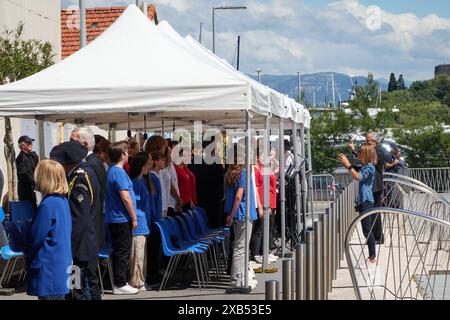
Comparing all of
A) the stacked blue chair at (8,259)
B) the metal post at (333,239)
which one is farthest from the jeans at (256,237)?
the stacked blue chair at (8,259)

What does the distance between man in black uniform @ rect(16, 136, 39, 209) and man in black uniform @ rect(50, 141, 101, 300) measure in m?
7.70

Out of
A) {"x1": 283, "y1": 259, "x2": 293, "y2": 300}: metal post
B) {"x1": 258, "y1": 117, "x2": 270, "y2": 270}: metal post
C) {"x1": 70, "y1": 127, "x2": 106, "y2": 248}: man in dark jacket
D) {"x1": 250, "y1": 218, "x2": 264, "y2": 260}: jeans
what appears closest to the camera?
{"x1": 283, "y1": 259, "x2": 293, "y2": 300}: metal post

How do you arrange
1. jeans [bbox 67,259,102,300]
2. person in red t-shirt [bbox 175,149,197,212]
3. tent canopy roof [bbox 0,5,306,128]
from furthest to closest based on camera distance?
person in red t-shirt [bbox 175,149,197,212] → tent canopy roof [bbox 0,5,306,128] → jeans [bbox 67,259,102,300]

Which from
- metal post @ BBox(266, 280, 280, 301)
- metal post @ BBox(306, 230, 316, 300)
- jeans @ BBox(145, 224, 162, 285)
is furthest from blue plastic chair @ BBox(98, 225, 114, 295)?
metal post @ BBox(266, 280, 280, 301)

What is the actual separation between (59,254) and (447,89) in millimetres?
161014

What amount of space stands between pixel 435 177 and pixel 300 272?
30797 millimetres

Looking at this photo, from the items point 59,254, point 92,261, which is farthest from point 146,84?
point 59,254

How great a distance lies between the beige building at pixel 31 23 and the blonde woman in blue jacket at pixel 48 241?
1420 cm

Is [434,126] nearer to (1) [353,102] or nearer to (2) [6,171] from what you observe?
(1) [353,102]

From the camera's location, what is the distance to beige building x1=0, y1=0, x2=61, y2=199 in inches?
871

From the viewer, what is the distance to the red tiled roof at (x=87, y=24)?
35.8m

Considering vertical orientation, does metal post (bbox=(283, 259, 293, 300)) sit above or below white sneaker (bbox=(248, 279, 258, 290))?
above

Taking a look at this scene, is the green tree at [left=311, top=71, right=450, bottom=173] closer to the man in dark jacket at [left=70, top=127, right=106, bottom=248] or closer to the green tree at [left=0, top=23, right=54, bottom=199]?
the green tree at [left=0, top=23, right=54, bottom=199]

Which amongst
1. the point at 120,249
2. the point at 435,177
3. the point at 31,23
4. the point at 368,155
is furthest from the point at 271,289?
the point at 435,177
